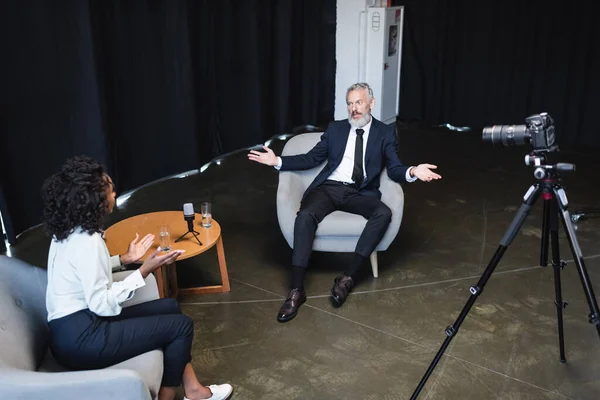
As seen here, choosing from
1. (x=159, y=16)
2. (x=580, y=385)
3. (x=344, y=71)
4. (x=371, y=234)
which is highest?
(x=159, y=16)

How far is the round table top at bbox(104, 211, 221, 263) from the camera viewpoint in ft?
10.2

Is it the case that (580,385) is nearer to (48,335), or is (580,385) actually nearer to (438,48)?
(48,335)

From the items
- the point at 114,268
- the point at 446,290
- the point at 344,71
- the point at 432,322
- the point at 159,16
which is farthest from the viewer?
the point at 344,71

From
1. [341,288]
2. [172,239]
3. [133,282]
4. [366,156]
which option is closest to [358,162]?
[366,156]

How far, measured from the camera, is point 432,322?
322 centimetres

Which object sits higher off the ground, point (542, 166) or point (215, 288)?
point (542, 166)

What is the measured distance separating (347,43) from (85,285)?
5.57m

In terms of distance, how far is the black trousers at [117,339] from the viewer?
214 cm

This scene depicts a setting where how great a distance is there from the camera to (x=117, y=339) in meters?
2.17

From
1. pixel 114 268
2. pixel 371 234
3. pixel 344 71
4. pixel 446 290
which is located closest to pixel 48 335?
pixel 114 268

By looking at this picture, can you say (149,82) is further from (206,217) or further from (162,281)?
(162,281)

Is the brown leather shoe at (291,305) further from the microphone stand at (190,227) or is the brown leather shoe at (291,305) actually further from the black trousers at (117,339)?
the black trousers at (117,339)

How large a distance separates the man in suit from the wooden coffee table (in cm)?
45

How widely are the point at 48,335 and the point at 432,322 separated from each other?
1851 millimetres
